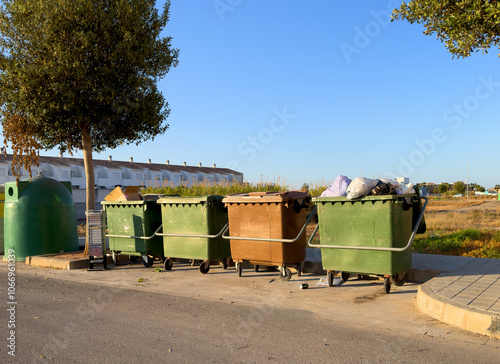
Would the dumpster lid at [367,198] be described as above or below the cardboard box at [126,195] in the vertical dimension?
below

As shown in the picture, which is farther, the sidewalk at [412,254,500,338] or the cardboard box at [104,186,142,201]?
the cardboard box at [104,186,142,201]

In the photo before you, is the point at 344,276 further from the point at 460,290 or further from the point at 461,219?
the point at 461,219

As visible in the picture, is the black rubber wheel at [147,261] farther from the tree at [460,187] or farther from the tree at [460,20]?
the tree at [460,187]

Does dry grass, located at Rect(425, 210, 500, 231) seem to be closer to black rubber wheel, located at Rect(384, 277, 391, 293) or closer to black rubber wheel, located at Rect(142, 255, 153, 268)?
black rubber wheel, located at Rect(384, 277, 391, 293)

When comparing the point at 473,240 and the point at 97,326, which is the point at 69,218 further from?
the point at 473,240

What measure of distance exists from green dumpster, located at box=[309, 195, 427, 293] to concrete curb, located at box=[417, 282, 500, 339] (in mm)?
851

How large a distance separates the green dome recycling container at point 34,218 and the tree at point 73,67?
0.62 m

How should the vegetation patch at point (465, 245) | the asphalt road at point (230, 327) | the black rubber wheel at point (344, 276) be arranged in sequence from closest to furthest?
the asphalt road at point (230, 327), the black rubber wheel at point (344, 276), the vegetation patch at point (465, 245)

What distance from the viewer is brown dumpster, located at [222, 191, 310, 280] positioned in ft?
23.7

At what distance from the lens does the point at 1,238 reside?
12008 millimetres

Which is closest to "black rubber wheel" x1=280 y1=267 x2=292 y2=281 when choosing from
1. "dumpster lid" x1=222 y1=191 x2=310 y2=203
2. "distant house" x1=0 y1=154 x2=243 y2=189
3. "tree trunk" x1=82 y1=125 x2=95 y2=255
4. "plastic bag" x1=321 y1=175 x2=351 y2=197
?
"dumpster lid" x1=222 y1=191 x2=310 y2=203

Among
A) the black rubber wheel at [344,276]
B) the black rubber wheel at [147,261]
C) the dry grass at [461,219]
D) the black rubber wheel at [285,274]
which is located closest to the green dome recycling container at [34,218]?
the black rubber wheel at [147,261]

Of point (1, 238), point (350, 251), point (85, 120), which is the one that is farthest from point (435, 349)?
point (1, 238)

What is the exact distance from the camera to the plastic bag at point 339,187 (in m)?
6.73
